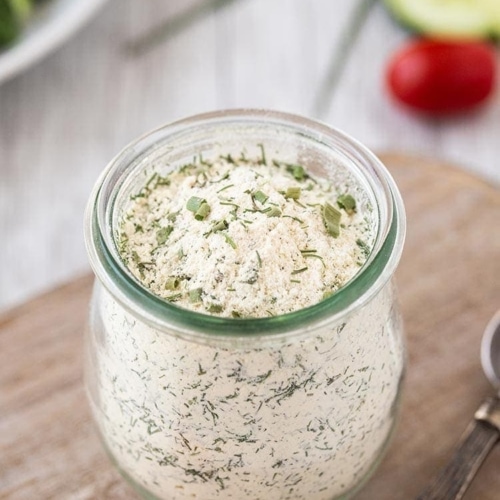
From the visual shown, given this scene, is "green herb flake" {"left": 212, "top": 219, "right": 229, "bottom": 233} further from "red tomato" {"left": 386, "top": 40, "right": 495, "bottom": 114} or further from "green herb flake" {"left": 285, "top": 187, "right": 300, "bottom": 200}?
"red tomato" {"left": 386, "top": 40, "right": 495, "bottom": 114}

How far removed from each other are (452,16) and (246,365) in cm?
167

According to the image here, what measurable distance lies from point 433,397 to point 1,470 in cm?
64

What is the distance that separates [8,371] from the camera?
1.31 metres

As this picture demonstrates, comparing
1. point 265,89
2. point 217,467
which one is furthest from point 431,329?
point 265,89

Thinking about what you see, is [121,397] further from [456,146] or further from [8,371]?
[456,146]

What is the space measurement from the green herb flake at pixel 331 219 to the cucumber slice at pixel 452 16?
1.41m

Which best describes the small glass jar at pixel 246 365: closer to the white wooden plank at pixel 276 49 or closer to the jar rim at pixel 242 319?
the jar rim at pixel 242 319

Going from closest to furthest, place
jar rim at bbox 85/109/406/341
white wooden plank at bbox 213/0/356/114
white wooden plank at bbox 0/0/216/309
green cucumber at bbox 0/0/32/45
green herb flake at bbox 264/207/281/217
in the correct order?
jar rim at bbox 85/109/406/341 → green herb flake at bbox 264/207/281/217 → white wooden plank at bbox 0/0/216/309 → green cucumber at bbox 0/0/32/45 → white wooden plank at bbox 213/0/356/114

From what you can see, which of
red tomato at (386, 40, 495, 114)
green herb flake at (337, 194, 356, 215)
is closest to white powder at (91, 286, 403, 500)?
green herb flake at (337, 194, 356, 215)

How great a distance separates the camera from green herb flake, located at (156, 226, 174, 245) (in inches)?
35.8

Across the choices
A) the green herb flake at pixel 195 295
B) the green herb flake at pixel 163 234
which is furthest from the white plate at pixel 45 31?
the green herb flake at pixel 195 295

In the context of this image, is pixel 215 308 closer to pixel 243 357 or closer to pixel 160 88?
pixel 243 357

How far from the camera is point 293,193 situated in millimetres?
936

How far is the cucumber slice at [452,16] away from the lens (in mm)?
2209
